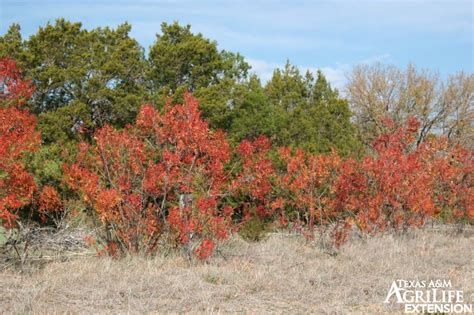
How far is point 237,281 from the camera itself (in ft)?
25.2

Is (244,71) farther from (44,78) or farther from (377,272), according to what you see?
(377,272)

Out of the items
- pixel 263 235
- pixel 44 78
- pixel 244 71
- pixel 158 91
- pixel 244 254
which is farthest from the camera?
pixel 244 71

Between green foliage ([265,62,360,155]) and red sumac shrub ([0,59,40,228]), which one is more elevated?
green foliage ([265,62,360,155])

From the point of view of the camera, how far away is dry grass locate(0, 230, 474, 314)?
6508 millimetres

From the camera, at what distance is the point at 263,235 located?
1195 centimetres

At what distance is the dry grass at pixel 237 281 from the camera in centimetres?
651

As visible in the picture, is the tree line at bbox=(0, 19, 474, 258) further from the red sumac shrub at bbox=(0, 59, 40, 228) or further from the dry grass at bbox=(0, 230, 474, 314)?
the dry grass at bbox=(0, 230, 474, 314)

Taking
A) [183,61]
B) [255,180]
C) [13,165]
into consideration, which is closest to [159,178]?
[255,180]

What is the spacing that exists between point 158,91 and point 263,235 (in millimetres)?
6997

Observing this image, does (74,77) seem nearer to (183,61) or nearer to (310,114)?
(183,61)

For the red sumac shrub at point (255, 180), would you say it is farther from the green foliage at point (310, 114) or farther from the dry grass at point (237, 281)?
the green foliage at point (310, 114)

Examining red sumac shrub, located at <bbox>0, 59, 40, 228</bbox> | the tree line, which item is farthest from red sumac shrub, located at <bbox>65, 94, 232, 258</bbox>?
red sumac shrub, located at <bbox>0, 59, 40, 228</bbox>

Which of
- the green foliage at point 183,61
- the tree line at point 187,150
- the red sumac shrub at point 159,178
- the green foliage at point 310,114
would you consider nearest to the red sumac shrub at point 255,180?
the tree line at point 187,150

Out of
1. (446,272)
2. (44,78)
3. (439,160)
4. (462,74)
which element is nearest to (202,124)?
(446,272)
